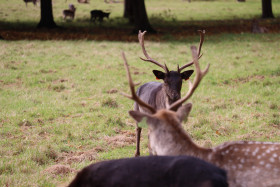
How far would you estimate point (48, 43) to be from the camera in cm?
1594

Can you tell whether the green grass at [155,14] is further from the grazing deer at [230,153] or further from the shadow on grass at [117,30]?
the grazing deer at [230,153]

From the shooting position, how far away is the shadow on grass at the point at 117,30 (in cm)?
1847

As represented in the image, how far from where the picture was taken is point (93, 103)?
8.50 m

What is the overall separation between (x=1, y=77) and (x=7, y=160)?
17.7 feet

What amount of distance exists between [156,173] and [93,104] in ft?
19.3

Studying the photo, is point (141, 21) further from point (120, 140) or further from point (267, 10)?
point (120, 140)

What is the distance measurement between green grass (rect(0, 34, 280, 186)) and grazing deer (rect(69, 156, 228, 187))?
1.98 metres

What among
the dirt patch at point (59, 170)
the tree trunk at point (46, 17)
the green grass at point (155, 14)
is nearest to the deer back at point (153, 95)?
the dirt patch at point (59, 170)

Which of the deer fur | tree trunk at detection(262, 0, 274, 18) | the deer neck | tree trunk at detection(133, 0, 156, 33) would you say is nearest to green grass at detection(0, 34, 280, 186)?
the deer neck

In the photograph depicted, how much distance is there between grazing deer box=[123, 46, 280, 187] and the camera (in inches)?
127

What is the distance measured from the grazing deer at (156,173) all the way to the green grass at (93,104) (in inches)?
77.9

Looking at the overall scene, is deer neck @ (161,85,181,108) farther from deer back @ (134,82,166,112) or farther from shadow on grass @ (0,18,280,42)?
shadow on grass @ (0,18,280,42)

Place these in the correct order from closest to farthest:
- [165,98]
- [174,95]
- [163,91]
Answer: [174,95], [165,98], [163,91]

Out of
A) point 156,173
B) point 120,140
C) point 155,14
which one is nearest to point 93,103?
point 120,140
